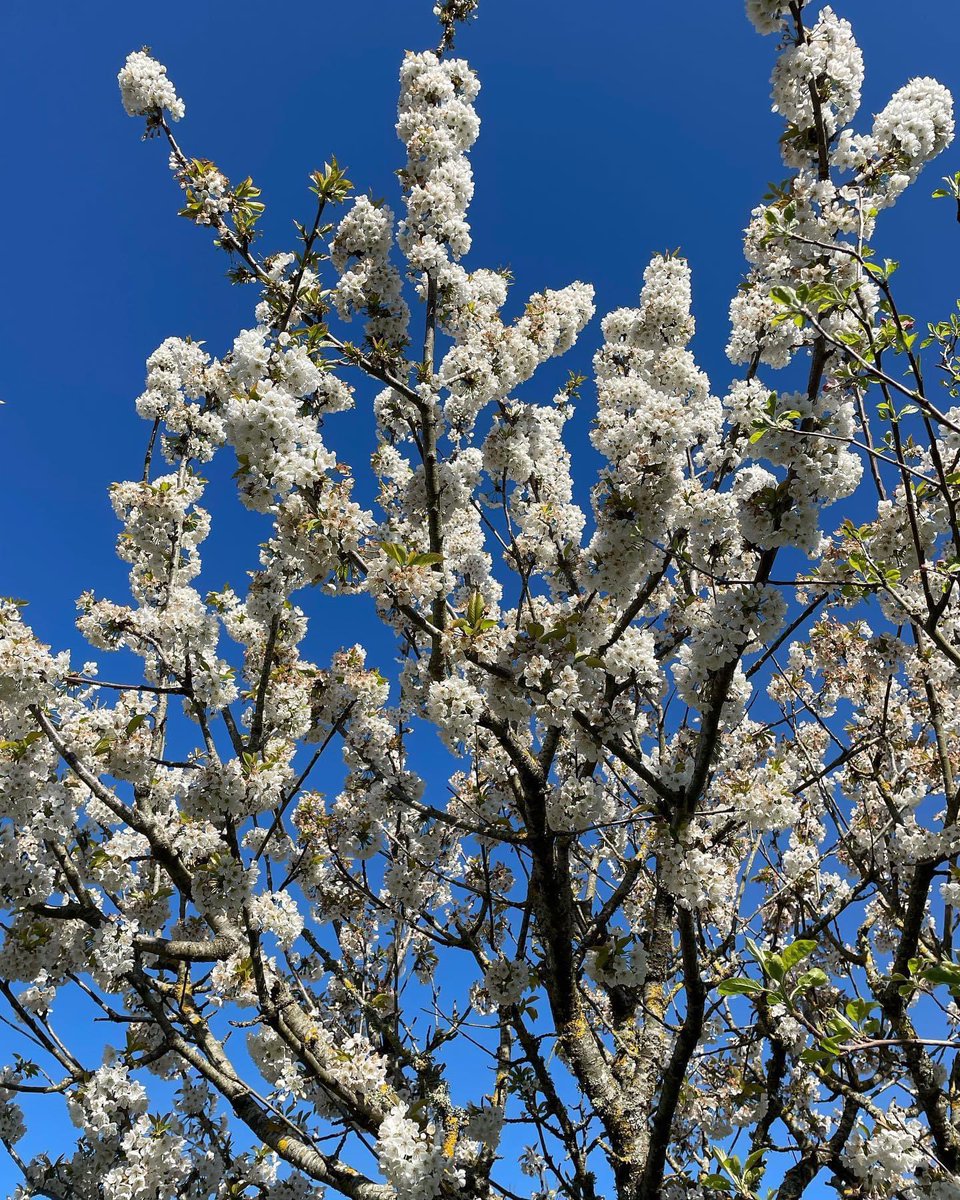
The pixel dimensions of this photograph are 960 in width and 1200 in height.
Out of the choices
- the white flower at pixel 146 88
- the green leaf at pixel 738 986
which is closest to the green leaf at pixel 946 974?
the green leaf at pixel 738 986

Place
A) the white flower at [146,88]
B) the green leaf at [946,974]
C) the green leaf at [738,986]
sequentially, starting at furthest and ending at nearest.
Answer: the white flower at [146,88] < the green leaf at [738,986] < the green leaf at [946,974]

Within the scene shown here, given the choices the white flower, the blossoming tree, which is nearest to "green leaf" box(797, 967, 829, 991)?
the blossoming tree

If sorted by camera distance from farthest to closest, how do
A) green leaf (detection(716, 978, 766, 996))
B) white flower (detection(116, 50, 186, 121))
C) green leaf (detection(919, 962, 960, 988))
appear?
white flower (detection(116, 50, 186, 121))
green leaf (detection(716, 978, 766, 996))
green leaf (detection(919, 962, 960, 988))

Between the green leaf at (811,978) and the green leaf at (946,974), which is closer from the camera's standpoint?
the green leaf at (946,974)

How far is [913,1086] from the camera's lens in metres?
4.31

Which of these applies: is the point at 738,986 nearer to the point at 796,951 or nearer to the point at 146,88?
the point at 796,951

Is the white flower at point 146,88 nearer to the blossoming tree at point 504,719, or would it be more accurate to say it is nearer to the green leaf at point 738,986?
the blossoming tree at point 504,719

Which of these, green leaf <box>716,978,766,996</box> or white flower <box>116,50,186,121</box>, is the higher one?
white flower <box>116,50,186,121</box>

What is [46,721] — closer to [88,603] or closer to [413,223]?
[88,603]

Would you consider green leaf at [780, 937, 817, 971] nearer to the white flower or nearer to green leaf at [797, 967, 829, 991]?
green leaf at [797, 967, 829, 991]

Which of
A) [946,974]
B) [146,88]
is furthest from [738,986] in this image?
[146,88]

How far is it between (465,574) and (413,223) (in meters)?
3.78

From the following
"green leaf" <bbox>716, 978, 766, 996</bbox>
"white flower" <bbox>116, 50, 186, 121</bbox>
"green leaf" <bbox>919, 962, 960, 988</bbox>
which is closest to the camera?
"green leaf" <bbox>919, 962, 960, 988</bbox>

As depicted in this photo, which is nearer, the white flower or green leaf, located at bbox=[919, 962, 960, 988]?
green leaf, located at bbox=[919, 962, 960, 988]
